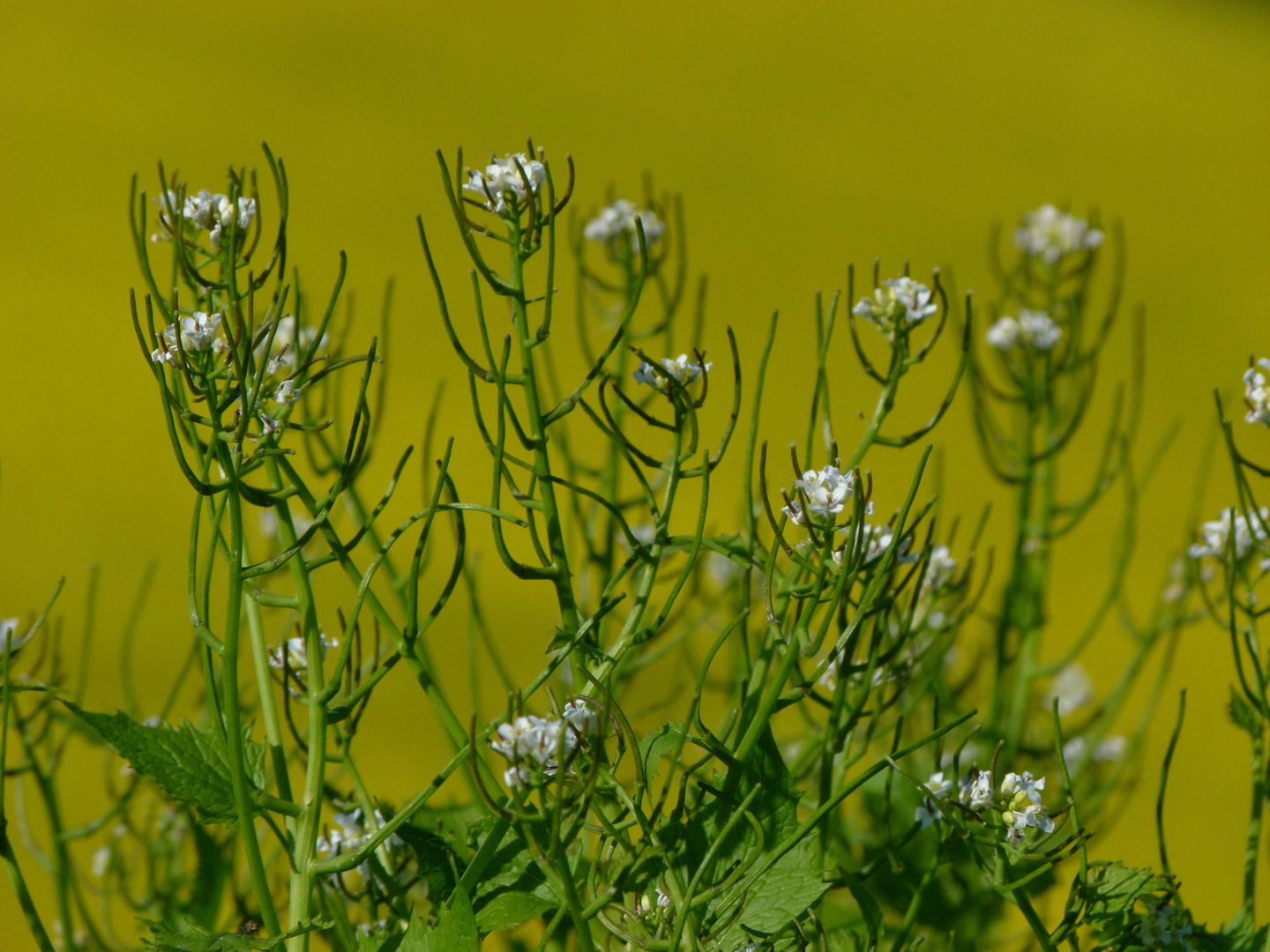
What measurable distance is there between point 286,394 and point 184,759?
0.08m

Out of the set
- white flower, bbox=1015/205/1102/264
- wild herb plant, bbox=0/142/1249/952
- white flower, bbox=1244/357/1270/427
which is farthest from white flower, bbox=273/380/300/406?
white flower, bbox=1015/205/1102/264

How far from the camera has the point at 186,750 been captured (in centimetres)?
24

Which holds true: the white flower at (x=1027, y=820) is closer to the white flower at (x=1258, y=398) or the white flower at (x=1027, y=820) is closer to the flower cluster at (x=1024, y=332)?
the white flower at (x=1258, y=398)

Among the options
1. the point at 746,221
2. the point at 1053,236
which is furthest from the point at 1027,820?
the point at 746,221

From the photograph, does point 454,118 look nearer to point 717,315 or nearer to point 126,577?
point 717,315

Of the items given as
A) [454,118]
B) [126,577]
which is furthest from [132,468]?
[454,118]

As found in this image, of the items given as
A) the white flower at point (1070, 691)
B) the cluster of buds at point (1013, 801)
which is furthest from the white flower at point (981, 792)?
the white flower at point (1070, 691)

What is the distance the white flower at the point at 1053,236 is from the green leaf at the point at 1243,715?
229mm

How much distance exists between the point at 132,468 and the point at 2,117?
36 cm

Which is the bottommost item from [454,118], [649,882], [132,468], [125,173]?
[649,882]

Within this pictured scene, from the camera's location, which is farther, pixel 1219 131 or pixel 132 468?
pixel 1219 131

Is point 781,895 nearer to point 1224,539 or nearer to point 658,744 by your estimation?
point 658,744

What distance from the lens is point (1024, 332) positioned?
1.44 ft

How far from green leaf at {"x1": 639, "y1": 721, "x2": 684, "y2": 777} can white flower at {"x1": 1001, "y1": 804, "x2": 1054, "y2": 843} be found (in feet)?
0.22
